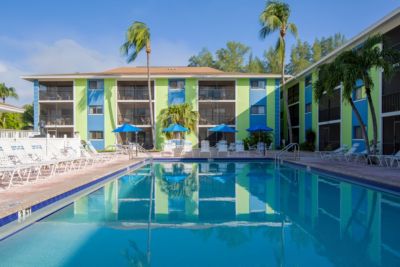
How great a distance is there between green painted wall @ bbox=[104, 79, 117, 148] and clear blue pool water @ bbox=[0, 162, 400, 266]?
59.6ft

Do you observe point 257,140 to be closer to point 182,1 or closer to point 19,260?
point 182,1

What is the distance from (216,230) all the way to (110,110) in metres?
23.1

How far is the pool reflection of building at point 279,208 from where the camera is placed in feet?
16.0

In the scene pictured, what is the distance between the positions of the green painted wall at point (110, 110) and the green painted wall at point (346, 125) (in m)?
18.4

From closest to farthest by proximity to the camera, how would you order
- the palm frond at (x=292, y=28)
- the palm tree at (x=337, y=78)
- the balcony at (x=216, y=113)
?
the palm tree at (x=337, y=78) < the palm frond at (x=292, y=28) < the balcony at (x=216, y=113)

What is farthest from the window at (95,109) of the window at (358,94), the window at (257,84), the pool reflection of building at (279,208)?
the window at (358,94)

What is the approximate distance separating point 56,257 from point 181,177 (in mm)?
7978

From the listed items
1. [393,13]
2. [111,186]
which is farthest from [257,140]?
[111,186]

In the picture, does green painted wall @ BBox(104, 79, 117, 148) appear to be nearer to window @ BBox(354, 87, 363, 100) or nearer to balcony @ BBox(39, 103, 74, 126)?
balcony @ BBox(39, 103, 74, 126)

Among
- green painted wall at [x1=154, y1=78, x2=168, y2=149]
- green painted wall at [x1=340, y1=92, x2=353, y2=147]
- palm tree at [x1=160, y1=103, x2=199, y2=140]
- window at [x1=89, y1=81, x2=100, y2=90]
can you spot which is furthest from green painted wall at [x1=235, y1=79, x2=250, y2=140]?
window at [x1=89, y1=81, x2=100, y2=90]

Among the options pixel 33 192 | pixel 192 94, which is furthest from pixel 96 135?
pixel 33 192

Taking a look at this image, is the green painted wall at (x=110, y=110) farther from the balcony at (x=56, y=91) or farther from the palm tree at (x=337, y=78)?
the palm tree at (x=337, y=78)

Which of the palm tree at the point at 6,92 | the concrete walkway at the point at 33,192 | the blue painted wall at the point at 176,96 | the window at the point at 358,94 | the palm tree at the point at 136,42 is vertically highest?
the palm tree at the point at 136,42

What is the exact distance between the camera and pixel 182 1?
59.2 ft
